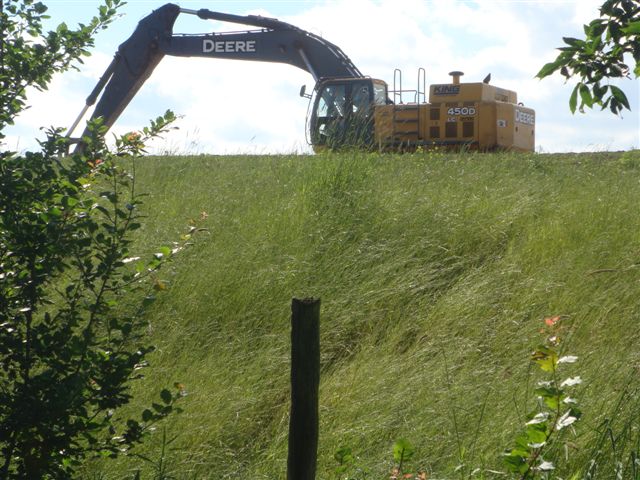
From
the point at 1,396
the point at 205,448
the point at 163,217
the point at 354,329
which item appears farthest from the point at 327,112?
the point at 1,396

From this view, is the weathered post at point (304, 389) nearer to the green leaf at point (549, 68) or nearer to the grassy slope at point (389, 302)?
the grassy slope at point (389, 302)

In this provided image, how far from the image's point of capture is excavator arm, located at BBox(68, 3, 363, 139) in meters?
19.2

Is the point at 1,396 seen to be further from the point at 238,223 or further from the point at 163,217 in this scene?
the point at 163,217

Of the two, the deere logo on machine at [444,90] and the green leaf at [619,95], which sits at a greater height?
the deere logo on machine at [444,90]

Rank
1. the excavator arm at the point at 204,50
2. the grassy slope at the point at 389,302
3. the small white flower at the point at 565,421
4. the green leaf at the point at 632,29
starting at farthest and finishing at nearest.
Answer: the excavator arm at the point at 204,50
the grassy slope at the point at 389,302
the green leaf at the point at 632,29
the small white flower at the point at 565,421

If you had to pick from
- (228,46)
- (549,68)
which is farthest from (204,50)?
(549,68)

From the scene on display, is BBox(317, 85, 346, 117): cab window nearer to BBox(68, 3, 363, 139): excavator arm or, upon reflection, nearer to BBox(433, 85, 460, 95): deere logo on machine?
BBox(68, 3, 363, 139): excavator arm

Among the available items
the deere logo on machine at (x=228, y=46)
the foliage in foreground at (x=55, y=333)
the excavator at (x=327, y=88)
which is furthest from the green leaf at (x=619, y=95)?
the deere logo on machine at (x=228, y=46)

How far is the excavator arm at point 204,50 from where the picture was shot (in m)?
19.2

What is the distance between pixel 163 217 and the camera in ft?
28.4

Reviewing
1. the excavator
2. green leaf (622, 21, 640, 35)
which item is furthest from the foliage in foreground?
the excavator

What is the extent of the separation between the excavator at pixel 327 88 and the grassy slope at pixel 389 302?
7670 mm

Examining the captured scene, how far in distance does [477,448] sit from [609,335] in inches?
81.7

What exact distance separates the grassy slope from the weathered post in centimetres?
106
